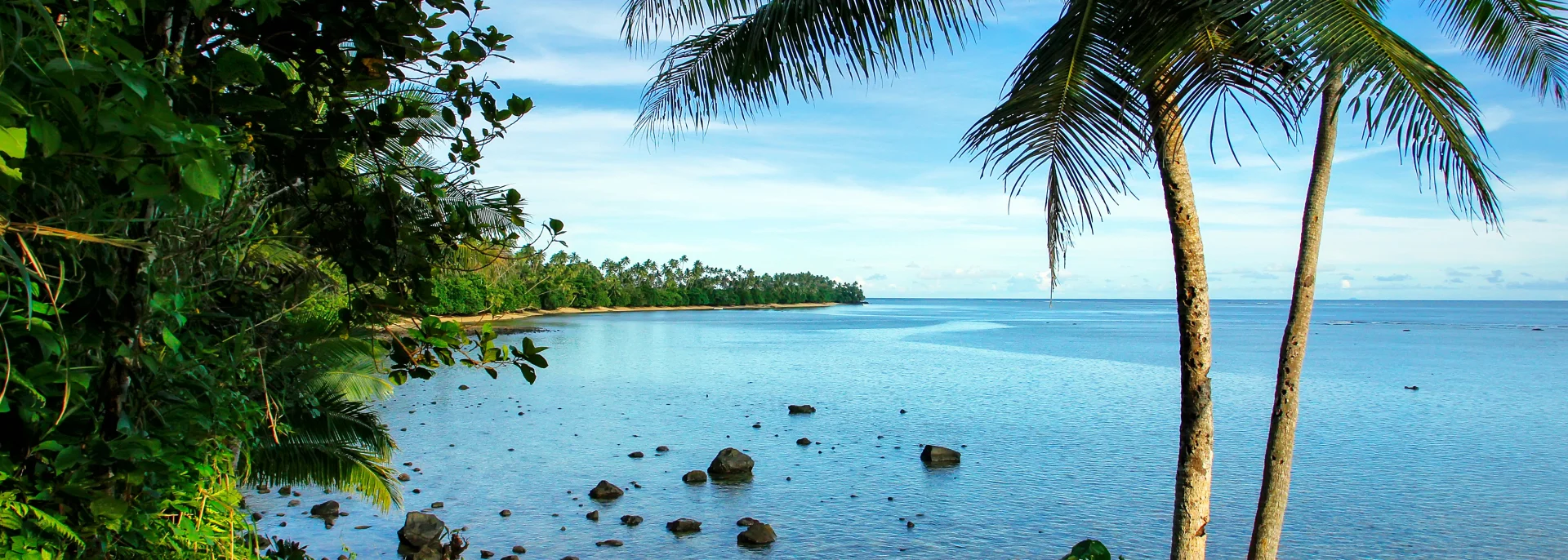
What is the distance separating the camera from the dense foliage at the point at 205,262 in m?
2.33

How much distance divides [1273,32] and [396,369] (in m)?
3.85

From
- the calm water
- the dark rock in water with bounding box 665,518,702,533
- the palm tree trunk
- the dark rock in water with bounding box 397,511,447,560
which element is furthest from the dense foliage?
the dark rock in water with bounding box 665,518,702,533

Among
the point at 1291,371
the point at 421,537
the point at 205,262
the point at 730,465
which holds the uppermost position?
the point at 205,262

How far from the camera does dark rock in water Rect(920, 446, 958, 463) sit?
2002 cm

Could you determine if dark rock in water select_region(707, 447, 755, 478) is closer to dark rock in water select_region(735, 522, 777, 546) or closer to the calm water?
the calm water

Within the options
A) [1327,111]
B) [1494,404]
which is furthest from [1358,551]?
[1494,404]

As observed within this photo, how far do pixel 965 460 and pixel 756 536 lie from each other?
8.35 m

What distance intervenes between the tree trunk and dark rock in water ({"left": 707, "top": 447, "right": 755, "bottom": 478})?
42.3 ft

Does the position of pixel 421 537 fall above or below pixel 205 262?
below

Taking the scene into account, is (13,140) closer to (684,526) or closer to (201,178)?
(201,178)

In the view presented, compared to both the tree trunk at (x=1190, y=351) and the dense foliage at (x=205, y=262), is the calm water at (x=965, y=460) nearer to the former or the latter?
the tree trunk at (x=1190, y=351)

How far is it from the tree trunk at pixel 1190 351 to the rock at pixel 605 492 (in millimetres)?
12015

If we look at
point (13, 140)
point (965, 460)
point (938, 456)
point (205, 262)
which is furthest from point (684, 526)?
point (13, 140)

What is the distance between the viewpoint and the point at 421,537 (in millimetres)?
12586
